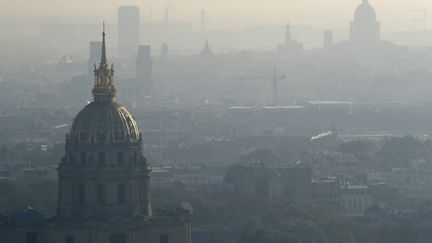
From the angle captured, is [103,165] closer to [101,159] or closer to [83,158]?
[101,159]

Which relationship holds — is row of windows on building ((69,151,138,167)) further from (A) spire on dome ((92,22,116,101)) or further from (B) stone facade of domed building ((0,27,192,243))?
(A) spire on dome ((92,22,116,101))

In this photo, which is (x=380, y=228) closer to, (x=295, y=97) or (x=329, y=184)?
(x=329, y=184)

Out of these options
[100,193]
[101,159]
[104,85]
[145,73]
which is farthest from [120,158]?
[145,73]

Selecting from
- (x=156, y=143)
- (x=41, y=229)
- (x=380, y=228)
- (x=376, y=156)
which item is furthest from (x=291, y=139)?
(x=41, y=229)

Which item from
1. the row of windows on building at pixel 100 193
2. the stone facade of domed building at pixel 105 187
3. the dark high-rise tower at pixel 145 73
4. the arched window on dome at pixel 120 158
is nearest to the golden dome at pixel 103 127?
the stone facade of domed building at pixel 105 187

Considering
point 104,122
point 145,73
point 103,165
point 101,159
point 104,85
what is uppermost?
point 145,73

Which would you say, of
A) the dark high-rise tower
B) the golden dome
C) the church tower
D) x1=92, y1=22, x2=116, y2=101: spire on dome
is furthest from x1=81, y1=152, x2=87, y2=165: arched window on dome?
the dark high-rise tower

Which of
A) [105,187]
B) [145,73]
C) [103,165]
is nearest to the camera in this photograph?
[105,187]

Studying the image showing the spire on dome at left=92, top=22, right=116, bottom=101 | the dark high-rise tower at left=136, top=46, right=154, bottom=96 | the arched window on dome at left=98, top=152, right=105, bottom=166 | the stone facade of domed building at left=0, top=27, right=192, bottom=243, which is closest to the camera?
the stone facade of domed building at left=0, top=27, right=192, bottom=243

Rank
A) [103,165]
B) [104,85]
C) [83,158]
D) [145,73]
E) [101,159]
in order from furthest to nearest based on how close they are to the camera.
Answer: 1. [145,73]
2. [104,85]
3. [83,158]
4. [101,159]
5. [103,165]
